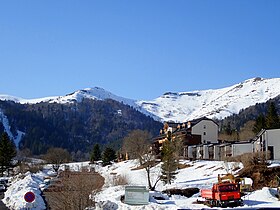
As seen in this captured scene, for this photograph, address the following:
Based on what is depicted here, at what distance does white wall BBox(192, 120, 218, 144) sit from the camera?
326 ft

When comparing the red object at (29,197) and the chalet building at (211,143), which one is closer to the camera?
the red object at (29,197)

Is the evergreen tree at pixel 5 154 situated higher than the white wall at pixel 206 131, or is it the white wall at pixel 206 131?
the white wall at pixel 206 131

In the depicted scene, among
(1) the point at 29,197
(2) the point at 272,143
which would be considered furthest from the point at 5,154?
(1) the point at 29,197

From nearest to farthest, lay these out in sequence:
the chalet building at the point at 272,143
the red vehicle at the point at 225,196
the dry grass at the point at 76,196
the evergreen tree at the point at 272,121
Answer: the dry grass at the point at 76,196 < the red vehicle at the point at 225,196 < the chalet building at the point at 272,143 < the evergreen tree at the point at 272,121

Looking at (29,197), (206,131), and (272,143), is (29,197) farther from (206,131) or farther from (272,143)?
(206,131)

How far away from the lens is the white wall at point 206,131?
9931 cm

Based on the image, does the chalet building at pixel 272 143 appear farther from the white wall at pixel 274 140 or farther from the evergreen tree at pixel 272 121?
the evergreen tree at pixel 272 121

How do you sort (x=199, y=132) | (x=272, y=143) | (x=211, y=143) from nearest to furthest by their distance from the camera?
(x=272, y=143), (x=211, y=143), (x=199, y=132)

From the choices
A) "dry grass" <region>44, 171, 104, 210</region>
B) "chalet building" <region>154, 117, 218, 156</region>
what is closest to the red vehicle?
"dry grass" <region>44, 171, 104, 210</region>

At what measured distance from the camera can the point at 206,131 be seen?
10025 cm

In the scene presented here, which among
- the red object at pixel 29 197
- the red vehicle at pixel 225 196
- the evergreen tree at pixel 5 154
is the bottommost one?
the red vehicle at pixel 225 196

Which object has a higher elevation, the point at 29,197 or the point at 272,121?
the point at 272,121

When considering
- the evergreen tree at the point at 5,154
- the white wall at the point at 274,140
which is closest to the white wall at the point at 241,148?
the white wall at the point at 274,140

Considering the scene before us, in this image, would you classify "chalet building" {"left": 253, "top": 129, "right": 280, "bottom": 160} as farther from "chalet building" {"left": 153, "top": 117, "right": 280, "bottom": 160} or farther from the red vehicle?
Answer: the red vehicle
